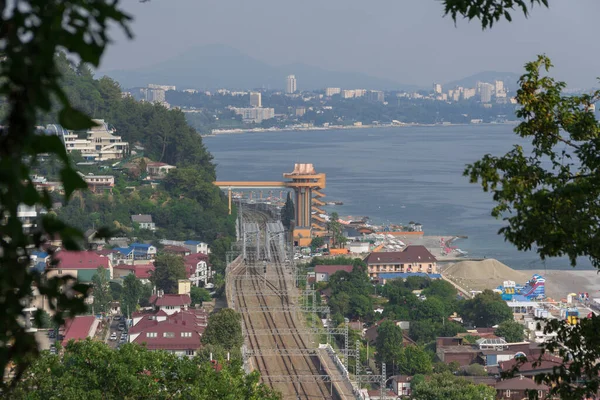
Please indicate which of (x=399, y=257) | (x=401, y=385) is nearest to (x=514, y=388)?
(x=401, y=385)

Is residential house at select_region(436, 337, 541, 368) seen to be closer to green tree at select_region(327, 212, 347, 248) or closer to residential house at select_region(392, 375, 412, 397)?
residential house at select_region(392, 375, 412, 397)

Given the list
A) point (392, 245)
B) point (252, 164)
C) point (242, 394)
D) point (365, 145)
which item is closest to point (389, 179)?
point (252, 164)

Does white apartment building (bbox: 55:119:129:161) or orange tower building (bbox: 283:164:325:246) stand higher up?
white apartment building (bbox: 55:119:129:161)

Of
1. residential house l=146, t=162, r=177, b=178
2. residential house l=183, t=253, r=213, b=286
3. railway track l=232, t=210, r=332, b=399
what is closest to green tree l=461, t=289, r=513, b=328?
railway track l=232, t=210, r=332, b=399

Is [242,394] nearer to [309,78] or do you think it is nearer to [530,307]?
[530,307]

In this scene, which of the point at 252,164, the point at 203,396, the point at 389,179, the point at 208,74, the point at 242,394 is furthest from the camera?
the point at 208,74
